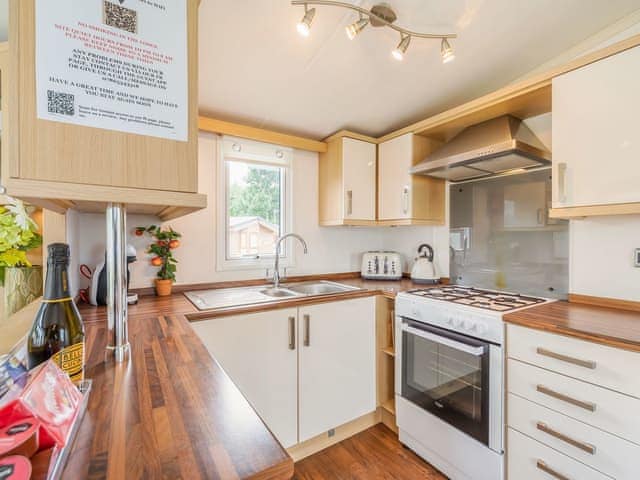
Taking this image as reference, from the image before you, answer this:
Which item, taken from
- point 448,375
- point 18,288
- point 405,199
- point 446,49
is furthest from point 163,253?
point 446,49

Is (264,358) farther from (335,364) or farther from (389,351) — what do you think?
(389,351)

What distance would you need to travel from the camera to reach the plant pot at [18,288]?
1.16m

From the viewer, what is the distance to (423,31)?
148cm

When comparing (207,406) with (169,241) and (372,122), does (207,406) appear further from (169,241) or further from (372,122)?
(372,122)

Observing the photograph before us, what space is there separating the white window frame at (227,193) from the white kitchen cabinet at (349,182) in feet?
1.05

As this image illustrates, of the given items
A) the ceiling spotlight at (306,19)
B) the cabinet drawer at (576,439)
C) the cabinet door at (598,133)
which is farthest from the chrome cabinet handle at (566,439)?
the ceiling spotlight at (306,19)

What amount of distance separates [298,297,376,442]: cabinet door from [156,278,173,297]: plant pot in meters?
0.88

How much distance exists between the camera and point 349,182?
2.32 meters

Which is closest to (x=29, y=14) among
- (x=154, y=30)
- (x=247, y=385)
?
(x=154, y=30)

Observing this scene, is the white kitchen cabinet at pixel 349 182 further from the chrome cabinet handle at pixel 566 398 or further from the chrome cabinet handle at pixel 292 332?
the chrome cabinet handle at pixel 566 398

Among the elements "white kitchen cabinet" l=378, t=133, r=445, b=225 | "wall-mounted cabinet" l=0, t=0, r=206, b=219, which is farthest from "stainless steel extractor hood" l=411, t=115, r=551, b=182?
"wall-mounted cabinet" l=0, t=0, r=206, b=219

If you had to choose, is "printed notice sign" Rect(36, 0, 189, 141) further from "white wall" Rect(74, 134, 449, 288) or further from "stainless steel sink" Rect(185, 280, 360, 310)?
"white wall" Rect(74, 134, 449, 288)

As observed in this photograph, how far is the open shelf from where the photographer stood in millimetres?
1974

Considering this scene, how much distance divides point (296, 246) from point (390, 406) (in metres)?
1.37
